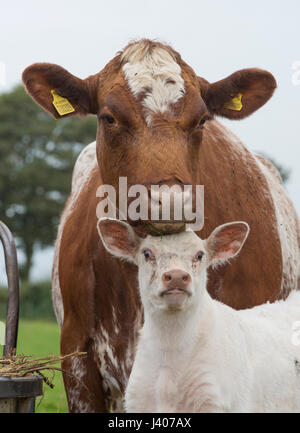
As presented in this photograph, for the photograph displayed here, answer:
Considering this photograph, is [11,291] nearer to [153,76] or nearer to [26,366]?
[26,366]

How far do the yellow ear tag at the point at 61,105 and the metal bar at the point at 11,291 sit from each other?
→ 0.94m

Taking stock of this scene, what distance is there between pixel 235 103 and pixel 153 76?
972 mm

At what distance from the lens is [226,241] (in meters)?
4.68

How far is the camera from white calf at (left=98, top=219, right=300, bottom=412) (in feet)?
13.8

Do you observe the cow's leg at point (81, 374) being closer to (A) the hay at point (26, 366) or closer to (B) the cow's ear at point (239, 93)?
(A) the hay at point (26, 366)

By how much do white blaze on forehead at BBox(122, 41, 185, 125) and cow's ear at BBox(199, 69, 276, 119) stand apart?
43 centimetres

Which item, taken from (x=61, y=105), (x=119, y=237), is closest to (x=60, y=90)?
(x=61, y=105)

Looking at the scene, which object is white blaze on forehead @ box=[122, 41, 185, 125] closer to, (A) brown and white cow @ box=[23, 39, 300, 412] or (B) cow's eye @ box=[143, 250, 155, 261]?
(A) brown and white cow @ box=[23, 39, 300, 412]

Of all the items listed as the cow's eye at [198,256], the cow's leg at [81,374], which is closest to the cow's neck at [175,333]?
the cow's eye at [198,256]

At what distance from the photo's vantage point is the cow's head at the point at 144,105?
15.1ft

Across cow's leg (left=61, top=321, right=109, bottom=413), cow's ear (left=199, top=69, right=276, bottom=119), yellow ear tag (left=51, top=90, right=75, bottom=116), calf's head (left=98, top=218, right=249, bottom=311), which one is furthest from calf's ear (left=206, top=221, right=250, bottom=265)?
cow's leg (left=61, top=321, right=109, bottom=413)

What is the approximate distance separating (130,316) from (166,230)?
5.30 ft
